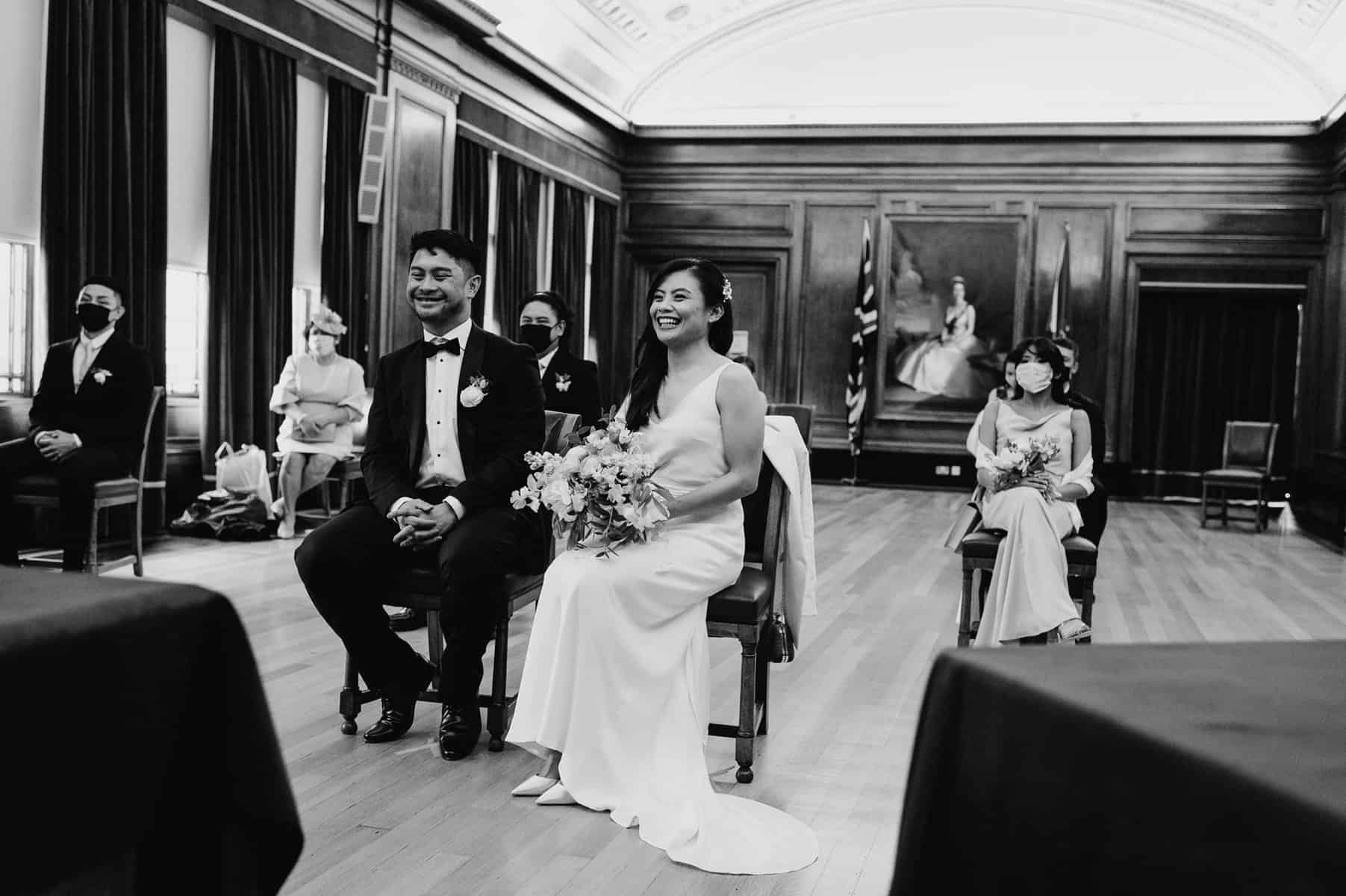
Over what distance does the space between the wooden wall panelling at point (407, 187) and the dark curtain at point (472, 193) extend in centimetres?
41

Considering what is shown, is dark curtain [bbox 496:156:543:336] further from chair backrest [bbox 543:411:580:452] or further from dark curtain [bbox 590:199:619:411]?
chair backrest [bbox 543:411:580:452]

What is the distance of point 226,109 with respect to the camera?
26.1 ft

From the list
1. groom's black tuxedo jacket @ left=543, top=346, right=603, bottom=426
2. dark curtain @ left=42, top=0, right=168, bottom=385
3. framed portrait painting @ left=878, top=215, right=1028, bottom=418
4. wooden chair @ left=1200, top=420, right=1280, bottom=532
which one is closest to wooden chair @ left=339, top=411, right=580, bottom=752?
groom's black tuxedo jacket @ left=543, top=346, right=603, bottom=426

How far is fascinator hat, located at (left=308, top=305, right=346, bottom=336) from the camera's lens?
8.07 meters

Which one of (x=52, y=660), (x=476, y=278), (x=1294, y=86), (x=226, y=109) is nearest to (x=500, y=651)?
(x=476, y=278)

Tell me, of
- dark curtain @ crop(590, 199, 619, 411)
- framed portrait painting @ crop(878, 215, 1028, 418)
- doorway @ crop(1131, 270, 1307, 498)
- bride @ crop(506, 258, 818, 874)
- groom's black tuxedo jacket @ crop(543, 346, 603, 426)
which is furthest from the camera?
dark curtain @ crop(590, 199, 619, 411)

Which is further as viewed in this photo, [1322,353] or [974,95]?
[974,95]

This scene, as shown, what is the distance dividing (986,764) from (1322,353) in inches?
538

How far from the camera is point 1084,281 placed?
1384 cm

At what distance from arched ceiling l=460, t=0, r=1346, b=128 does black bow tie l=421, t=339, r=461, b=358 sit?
29.5 ft

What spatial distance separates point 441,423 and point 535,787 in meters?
1.29

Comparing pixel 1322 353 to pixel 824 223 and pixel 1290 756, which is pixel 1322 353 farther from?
pixel 1290 756

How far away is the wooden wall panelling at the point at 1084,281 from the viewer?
45.2ft

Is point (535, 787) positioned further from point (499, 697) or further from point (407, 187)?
point (407, 187)
